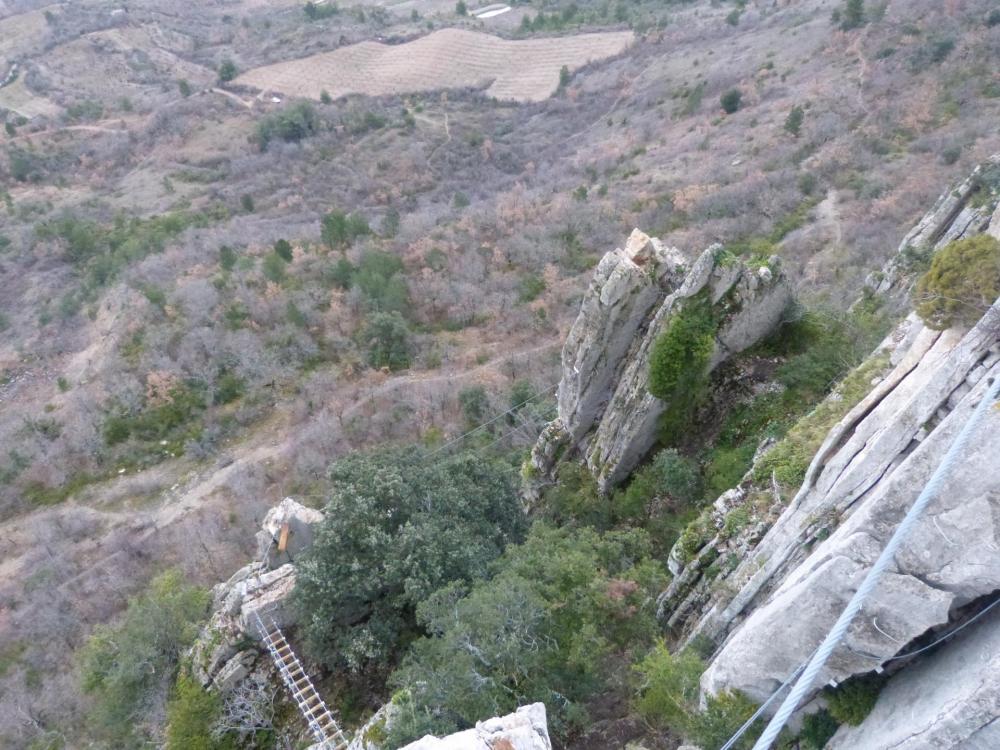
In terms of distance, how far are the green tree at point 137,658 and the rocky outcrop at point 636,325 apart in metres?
14.2

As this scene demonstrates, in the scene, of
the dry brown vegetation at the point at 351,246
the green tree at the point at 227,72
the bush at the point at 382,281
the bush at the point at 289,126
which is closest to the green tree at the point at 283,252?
the dry brown vegetation at the point at 351,246

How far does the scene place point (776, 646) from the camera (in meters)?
9.82

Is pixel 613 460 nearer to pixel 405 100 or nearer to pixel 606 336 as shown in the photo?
pixel 606 336

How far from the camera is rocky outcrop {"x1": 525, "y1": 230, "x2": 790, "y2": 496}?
63.1 ft

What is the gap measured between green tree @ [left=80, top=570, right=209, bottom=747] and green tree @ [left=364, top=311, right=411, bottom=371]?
2142 cm

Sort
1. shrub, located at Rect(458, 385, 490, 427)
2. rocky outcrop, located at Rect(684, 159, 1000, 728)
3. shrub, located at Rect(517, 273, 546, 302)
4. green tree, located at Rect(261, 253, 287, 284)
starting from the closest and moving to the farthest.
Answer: rocky outcrop, located at Rect(684, 159, 1000, 728), shrub, located at Rect(458, 385, 490, 427), shrub, located at Rect(517, 273, 546, 302), green tree, located at Rect(261, 253, 287, 284)

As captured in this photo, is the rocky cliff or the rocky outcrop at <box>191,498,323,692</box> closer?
the rocky cliff

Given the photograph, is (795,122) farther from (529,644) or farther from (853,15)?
(529,644)

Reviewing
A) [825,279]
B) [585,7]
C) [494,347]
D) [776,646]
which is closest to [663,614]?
[776,646]

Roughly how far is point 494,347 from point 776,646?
1304 inches

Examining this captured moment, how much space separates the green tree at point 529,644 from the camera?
13.4 meters

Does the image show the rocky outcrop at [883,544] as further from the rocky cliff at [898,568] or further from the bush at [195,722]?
the bush at [195,722]

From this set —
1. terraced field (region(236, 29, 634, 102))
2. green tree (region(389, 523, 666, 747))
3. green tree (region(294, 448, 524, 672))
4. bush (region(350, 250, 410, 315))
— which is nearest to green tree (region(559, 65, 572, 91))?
terraced field (region(236, 29, 634, 102))

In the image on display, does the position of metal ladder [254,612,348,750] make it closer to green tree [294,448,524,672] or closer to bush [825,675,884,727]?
green tree [294,448,524,672]
